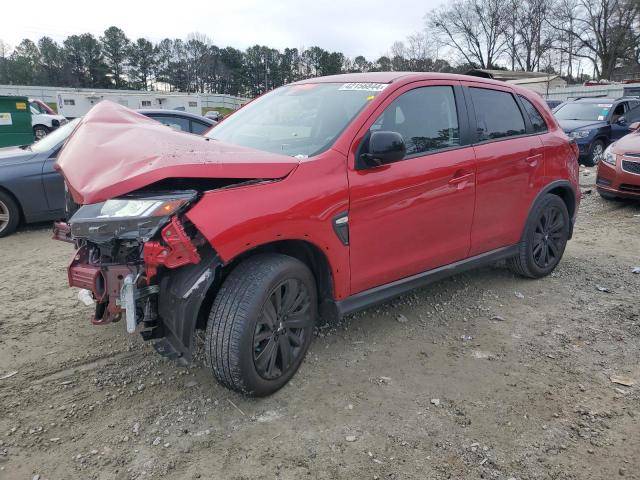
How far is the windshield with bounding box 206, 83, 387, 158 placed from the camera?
3.19 m

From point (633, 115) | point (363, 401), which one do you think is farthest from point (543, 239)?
point (633, 115)

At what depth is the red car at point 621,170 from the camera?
772 cm

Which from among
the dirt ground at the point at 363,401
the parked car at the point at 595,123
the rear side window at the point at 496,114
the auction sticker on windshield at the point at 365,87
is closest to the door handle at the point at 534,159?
the rear side window at the point at 496,114

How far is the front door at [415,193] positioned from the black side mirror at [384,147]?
85 millimetres

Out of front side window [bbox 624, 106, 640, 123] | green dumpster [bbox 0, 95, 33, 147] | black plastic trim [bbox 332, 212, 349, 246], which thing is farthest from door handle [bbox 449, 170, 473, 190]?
green dumpster [bbox 0, 95, 33, 147]

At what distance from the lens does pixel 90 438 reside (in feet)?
8.35

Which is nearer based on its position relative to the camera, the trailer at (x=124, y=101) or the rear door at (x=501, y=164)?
the rear door at (x=501, y=164)

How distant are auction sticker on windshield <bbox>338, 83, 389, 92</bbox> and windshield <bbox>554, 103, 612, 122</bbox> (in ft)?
→ 39.1

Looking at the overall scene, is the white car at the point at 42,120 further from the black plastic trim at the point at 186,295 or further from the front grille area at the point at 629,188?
the black plastic trim at the point at 186,295

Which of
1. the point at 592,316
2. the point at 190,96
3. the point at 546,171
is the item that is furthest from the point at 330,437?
the point at 190,96

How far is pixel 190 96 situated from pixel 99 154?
41.3 meters

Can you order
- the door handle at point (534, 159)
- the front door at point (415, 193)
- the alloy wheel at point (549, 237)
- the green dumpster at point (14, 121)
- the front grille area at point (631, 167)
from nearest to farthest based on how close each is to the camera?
the front door at point (415, 193)
the door handle at point (534, 159)
the alloy wheel at point (549, 237)
the front grille area at point (631, 167)
the green dumpster at point (14, 121)

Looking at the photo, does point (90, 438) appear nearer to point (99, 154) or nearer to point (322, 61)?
point (99, 154)

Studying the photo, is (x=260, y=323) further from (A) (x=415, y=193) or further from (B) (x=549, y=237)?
(B) (x=549, y=237)
